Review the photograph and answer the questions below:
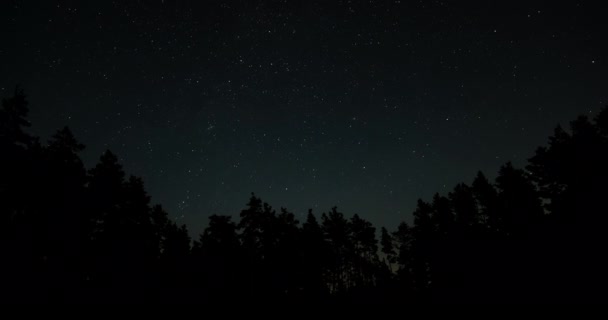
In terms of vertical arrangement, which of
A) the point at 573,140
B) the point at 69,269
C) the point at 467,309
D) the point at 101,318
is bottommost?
the point at 101,318

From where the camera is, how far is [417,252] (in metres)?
46.1

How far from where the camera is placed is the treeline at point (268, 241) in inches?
723

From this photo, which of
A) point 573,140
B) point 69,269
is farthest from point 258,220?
point 573,140

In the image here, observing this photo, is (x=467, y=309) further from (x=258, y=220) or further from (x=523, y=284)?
(x=258, y=220)

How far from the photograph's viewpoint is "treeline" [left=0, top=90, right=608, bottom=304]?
723 inches

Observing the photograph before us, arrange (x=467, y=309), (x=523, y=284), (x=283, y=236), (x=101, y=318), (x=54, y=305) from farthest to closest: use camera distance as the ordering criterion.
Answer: (x=283, y=236), (x=523, y=284), (x=467, y=309), (x=101, y=318), (x=54, y=305)

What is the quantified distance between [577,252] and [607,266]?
334cm

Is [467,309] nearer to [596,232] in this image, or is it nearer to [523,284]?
[523,284]

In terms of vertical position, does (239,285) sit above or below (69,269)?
above

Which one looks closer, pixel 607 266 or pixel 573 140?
pixel 607 266

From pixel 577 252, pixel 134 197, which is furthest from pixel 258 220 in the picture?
pixel 577 252

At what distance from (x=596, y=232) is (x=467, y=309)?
1457 centimetres

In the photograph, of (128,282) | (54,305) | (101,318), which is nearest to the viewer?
(54,305)

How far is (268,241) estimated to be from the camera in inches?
1411
